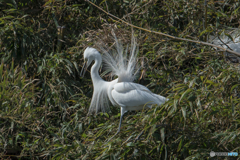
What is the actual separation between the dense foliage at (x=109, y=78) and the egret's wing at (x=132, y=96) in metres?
0.12

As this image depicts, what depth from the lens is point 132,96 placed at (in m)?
2.58

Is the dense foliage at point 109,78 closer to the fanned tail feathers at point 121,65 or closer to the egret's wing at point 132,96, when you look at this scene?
the egret's wing at point 132,96

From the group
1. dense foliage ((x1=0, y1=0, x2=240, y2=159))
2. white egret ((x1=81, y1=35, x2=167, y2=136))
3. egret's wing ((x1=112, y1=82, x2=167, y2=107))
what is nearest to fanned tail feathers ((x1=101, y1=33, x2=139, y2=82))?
white egret ((x1=81, y1=35, x2=167, y2=136))

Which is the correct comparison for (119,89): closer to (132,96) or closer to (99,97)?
(132,96)

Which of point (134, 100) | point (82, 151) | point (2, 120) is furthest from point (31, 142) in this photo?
point (134, 100)

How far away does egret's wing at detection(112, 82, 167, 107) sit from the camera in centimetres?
257

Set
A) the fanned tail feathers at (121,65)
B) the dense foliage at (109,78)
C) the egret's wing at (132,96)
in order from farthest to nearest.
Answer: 1. the fanned tail feathers at (121,65)
2. the egret's wing at (132,96)
3. the dense foliage at (109,78)

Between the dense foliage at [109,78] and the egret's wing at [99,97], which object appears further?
the egret's wing at [99,97]

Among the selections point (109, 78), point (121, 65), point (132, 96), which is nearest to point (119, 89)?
point (132, 96)

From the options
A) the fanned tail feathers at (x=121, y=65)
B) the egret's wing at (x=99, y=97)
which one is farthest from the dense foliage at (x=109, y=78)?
the fanned tail feathers at (x=121, y=65)

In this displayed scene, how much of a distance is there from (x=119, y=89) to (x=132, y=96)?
127mm

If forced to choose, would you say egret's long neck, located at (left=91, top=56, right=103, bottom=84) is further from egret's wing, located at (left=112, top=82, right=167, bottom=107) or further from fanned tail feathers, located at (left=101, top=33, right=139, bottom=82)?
egret's wing, located at (left=112, top=82, right=167, bottom=107)

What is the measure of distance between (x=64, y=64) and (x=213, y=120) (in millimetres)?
1611

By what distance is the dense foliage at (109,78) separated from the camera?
87.4 inches
